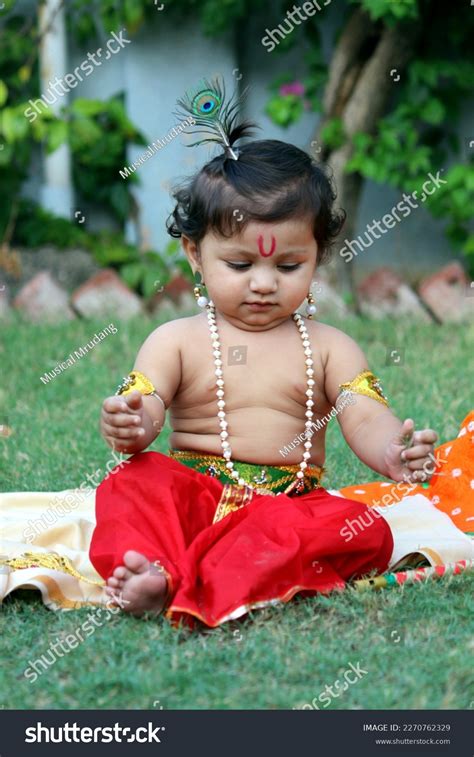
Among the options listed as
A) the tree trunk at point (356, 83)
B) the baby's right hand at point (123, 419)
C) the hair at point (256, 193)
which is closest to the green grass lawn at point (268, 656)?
the baby's right hand at point (123, 419)

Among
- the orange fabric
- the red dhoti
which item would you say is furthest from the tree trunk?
the red dhoti

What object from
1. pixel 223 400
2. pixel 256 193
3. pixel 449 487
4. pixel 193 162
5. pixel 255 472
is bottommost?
pixel 449 487

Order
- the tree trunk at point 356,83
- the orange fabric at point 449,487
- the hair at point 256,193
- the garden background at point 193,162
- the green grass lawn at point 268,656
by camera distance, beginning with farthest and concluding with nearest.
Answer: the tree trunk at point 356,83, the garden background at point 193,162, the orange fabric at point 449,487, the hair at point 256,193, the green grass lawn at point 268,656

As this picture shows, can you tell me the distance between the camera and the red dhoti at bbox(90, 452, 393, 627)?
2129 millimetres

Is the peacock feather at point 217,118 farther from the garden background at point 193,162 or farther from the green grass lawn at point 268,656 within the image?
the garden background at point 193,162

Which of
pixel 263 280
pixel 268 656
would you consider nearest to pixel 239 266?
pixel 263 280

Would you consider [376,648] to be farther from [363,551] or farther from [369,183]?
[369,183]

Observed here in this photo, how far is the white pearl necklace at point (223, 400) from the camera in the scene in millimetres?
2479

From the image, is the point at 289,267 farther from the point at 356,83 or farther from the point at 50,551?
the point at 356,83

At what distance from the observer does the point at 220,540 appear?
2.26 meters

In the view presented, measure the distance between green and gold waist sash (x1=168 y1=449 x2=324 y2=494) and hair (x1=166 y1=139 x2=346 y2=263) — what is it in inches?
Result: 19.3

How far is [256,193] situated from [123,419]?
567mm

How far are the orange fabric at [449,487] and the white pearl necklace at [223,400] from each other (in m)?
0.45
